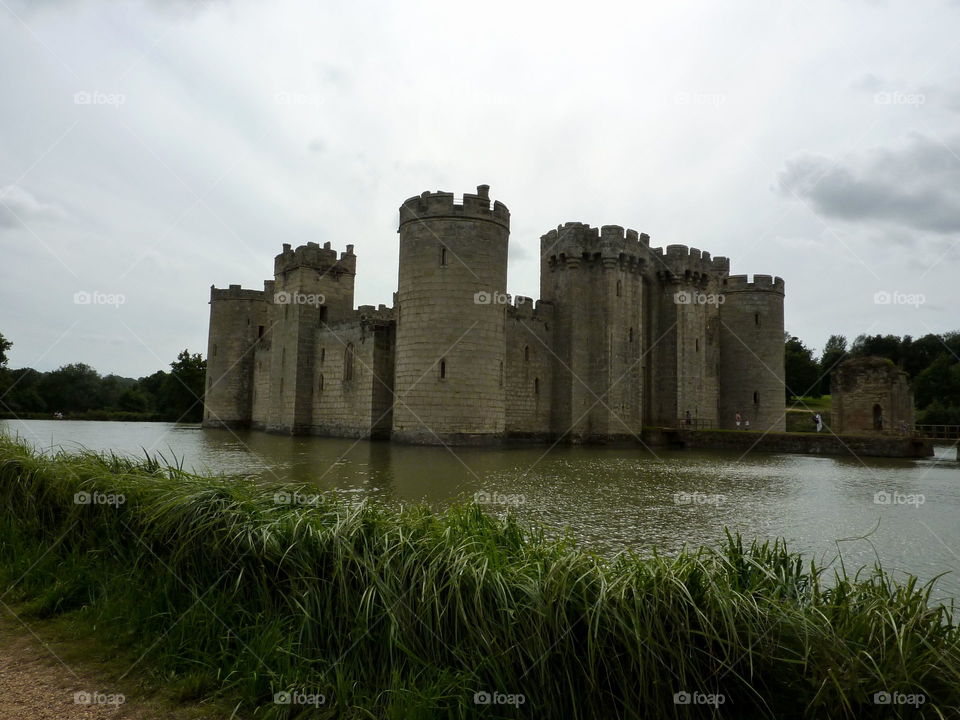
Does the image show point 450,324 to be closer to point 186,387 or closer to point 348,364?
point 348,364

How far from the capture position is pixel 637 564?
3.49 metres

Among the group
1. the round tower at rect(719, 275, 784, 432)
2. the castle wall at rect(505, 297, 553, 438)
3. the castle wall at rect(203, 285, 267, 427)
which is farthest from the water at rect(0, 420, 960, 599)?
the castle wall at rect(203, 285, 267, 427)

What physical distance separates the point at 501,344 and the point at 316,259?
1231 centimetres

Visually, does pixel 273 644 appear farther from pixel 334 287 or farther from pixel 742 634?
pixel 334 287

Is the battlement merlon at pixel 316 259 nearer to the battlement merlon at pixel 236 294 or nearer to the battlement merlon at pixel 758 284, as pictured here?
the battlement merlon at pixel 236 294

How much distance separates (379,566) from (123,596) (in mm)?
2187

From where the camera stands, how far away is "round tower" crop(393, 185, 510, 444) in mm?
22422

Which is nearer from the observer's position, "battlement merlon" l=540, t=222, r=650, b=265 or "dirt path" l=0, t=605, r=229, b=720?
"dirt path" l=0, t=605, r=229, b=720

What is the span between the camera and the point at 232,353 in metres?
37.2

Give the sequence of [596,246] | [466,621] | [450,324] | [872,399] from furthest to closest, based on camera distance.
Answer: [872,399] < [596,246] < [450,324] < [466,621]

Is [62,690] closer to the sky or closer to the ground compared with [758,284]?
closer to the ground

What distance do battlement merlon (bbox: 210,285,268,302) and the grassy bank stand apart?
3482 cm

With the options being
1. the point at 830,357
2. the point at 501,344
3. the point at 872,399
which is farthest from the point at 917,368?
the point at 501,344

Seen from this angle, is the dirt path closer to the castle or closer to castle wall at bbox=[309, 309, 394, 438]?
the castle
